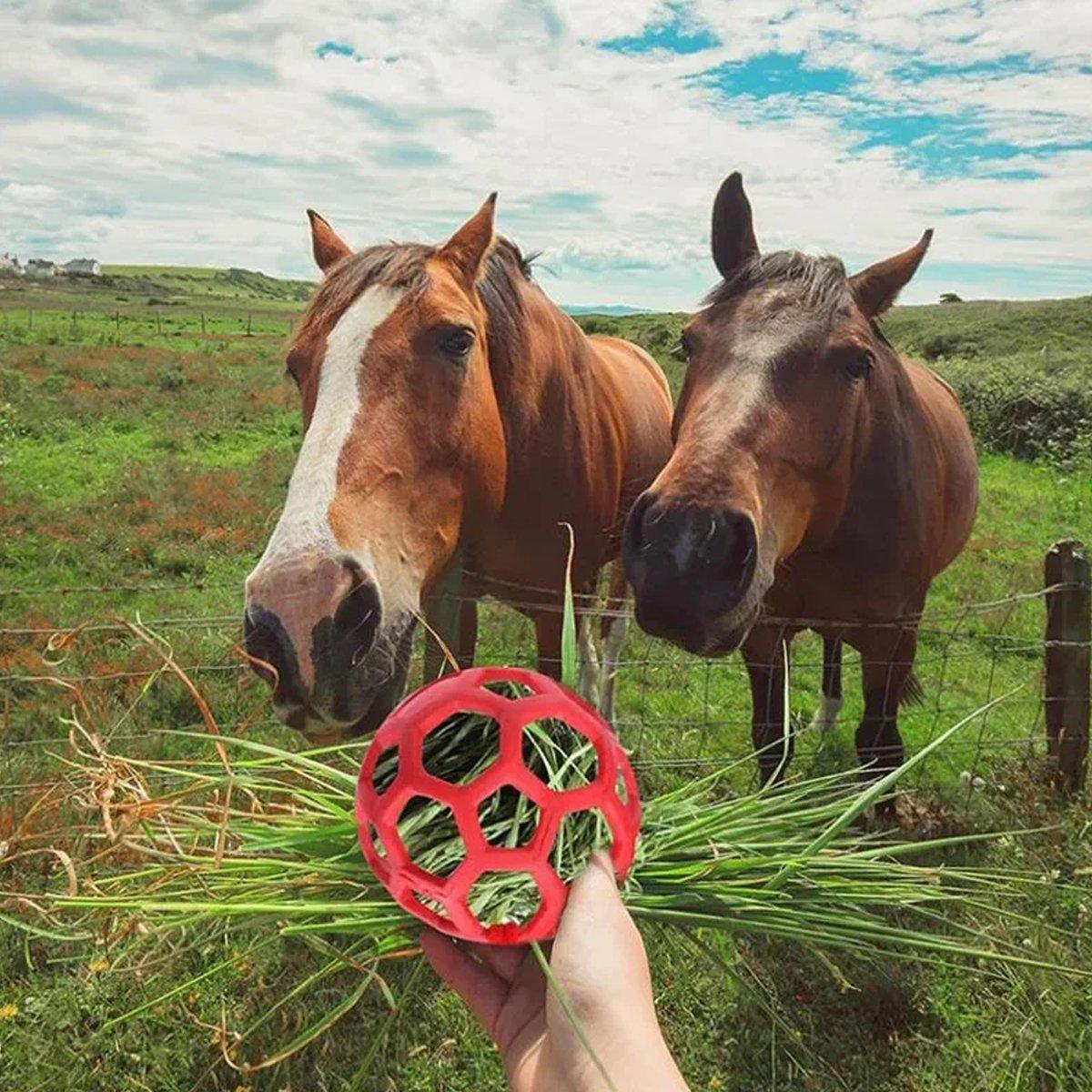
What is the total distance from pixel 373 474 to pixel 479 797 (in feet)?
3.87

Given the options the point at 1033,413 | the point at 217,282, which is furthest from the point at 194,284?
the point at 1033,413

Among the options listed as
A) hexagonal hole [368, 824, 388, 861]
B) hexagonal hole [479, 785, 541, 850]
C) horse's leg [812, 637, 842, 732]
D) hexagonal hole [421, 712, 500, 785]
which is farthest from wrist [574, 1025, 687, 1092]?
horse's leg [812, 637, 842, 732]

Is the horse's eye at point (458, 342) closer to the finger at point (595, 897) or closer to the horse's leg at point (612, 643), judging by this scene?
the finger at point (595, 897)

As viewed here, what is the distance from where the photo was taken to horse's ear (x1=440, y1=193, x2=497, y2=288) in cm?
317

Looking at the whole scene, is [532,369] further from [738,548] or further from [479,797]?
[479,797]

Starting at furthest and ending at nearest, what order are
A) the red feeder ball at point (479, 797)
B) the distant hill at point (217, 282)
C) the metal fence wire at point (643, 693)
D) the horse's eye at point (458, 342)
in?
the distant hill at point (217, 282) < the metal fence wire at point (643, 693) < the horse's eye at point (458, 342) < the red feeder ball at point (479, 797)

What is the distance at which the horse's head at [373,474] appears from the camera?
7.23 ft

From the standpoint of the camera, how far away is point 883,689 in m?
3.92

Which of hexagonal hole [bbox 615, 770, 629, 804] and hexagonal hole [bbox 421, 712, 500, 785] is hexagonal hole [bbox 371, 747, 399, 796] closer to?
hexagonal hole [bbox 421, 712, 500, 785]

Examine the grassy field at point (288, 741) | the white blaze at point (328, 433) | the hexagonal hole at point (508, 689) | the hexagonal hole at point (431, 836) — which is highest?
the white blaze at point (328, 433)

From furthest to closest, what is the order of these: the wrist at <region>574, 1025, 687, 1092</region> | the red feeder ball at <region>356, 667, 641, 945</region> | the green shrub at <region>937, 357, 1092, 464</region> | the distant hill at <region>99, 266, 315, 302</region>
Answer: the distant hill at <region>99, 266, 315, 302</region> → the green shrub at <region>937, 357, 1092, 464</region> → the red feeder ball at <region>356, 667, 641, 945</region> → the wrist at <region>574, 1025, 687, 1092</region>

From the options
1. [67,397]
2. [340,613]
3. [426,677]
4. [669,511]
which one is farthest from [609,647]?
[67,397]

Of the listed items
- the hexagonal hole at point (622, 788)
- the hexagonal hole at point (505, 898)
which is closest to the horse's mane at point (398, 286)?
the hexagonal hole at point (622, 788)

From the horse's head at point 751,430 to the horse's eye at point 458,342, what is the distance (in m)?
0.79
